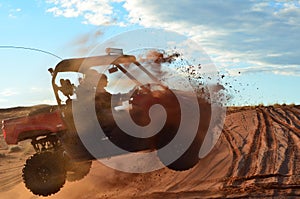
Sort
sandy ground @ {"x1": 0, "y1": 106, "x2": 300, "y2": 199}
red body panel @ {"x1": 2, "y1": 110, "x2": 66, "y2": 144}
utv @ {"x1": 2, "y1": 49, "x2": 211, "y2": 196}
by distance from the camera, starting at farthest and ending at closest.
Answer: red body panel @ {"x1": 2, "y1": 110, "x2": 66, "y2": 144}
utv @ {"x1": 2, "y1": 49, "x2": 211, "y2": 196}
sandy ground @ {"x1": 0, "y1": 106, "x2": 300, "y2": 199}

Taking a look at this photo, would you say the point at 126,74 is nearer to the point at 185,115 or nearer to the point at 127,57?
the point at 127,57

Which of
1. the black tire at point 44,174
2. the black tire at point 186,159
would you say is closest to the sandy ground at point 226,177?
the black tire at point 186,159

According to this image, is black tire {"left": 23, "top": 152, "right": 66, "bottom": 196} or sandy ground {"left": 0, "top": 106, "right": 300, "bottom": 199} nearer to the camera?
sandy ground {"left": 0, "top": 106, "right": 300, "bottom": 199}

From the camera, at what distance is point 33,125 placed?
8.95 m

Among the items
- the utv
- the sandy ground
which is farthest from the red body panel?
the sandy ground

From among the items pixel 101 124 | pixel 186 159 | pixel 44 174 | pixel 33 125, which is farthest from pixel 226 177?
pixel 33 125

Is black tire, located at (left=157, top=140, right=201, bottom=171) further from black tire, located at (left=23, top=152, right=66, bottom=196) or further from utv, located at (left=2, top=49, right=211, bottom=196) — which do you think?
black tire, located at (left=23, top=152, right=66, bottom=196)

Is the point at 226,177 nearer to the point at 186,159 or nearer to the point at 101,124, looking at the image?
the point at 186,159

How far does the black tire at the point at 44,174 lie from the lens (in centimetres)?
866

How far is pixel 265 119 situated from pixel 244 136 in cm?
400

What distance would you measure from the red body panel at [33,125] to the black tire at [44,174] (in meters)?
0.53

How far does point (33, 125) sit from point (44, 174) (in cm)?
104

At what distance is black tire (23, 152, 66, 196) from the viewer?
341 inches

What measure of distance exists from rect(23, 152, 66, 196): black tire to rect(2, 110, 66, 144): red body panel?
1.73 feet
